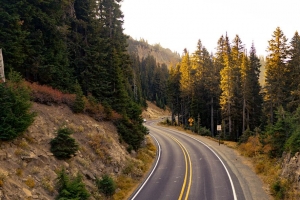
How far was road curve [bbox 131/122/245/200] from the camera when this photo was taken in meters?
17.6

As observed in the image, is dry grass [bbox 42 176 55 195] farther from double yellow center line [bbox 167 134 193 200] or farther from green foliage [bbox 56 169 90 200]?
double yellow center line [bbox 167 134 193 200]

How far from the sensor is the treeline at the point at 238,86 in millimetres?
34625

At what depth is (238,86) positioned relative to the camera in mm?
47188

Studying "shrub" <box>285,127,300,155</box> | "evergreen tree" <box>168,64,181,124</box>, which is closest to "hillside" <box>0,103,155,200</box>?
"shrub" <box>285,127,300,155</box>

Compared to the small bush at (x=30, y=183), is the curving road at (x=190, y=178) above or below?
below

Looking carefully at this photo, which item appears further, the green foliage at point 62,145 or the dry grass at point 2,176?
the green foliage at point 62,145

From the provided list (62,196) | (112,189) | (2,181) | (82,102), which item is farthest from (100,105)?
(2,181)

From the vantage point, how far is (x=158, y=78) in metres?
132

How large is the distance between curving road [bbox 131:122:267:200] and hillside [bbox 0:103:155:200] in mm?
1878

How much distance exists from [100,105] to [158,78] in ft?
347

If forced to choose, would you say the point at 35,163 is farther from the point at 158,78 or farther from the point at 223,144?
the point at 158,78

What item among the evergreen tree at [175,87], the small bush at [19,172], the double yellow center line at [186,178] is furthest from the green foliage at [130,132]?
the evergreen tree at [175,87]

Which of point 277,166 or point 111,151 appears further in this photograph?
point 111,151

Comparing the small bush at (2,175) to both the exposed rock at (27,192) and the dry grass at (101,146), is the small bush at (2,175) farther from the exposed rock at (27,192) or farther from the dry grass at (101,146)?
the dry grass at (101,146)
